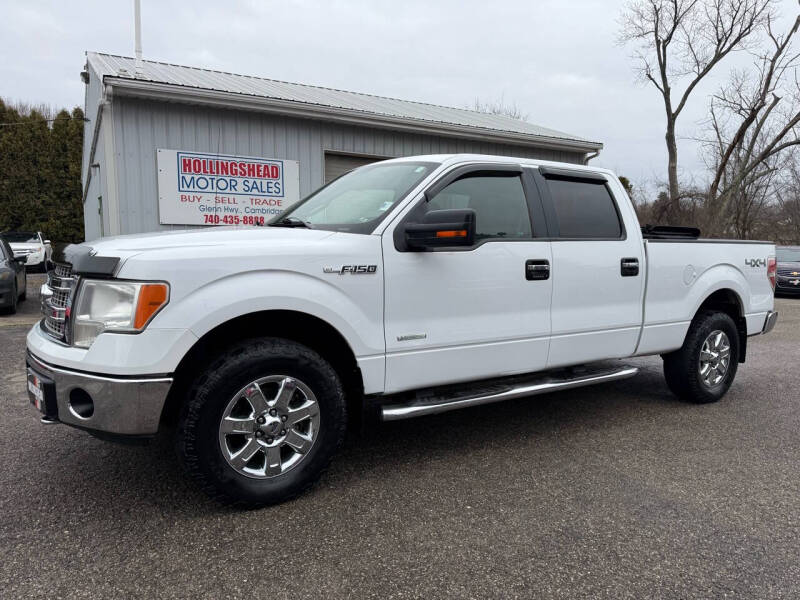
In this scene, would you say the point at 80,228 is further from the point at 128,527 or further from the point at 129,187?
the point at 128,527

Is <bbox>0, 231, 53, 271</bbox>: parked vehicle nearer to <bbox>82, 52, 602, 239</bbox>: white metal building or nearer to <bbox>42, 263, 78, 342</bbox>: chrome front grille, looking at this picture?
<bbox>82, 52, 602, 239</bbox>: white metal building

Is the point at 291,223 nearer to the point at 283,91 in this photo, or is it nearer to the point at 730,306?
the point at 730,306

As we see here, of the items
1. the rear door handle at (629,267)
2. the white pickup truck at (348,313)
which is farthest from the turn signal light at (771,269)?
the rear door handle at (629,267)

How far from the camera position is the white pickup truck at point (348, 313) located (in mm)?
2758

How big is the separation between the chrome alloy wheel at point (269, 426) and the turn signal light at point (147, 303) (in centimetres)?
56

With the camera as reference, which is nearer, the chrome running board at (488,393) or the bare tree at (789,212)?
the chrome running board at (488,393)

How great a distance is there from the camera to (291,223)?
3.84 metres

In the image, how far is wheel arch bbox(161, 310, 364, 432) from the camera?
298 centimetres

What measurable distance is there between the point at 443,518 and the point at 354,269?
134 centimetres

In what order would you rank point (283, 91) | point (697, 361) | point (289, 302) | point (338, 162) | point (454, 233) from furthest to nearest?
point (283, 91)
point (338, 162)
point (697, 361)
point (454, 233)
point (289, 302)

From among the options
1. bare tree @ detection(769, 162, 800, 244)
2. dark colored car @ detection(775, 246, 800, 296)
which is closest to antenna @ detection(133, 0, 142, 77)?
dark colored car @ detection(775, 246, 800, 296)

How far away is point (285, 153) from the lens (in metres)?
10.3

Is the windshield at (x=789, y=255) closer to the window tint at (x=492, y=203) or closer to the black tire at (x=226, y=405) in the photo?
the window tint at (x=492, y=203)

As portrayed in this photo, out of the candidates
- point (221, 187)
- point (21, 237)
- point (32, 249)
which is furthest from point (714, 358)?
point (21, 237)
